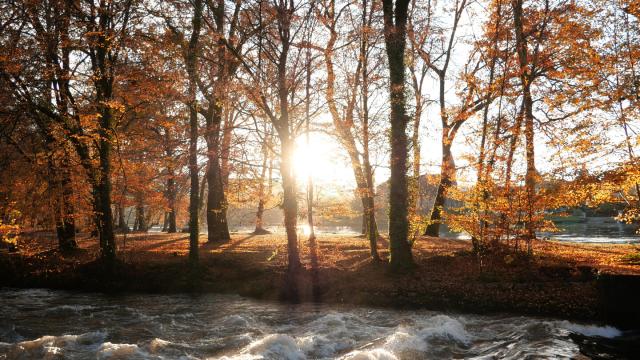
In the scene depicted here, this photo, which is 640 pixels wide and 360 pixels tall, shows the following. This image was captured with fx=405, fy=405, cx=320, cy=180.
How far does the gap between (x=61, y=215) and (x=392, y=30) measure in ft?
46.8

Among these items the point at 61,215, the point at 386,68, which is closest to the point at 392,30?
the point at 386,68

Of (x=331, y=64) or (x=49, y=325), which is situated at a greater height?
(x=331, y=64)

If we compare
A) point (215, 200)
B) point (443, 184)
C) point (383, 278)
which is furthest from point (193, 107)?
point (443, 184)

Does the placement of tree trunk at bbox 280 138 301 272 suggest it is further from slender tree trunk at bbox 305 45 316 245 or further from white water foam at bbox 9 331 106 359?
white water foam at bbox 9 331 106 359

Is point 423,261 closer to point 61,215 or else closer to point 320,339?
point 320,339

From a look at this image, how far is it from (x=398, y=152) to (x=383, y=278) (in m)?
4.28

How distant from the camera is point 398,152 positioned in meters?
13.7

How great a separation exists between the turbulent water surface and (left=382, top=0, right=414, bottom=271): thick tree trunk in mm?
2418

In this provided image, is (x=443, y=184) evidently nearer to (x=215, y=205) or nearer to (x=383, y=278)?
(x=383, y=278)

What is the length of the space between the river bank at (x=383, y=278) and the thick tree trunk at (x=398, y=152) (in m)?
0.89

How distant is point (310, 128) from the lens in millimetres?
16094

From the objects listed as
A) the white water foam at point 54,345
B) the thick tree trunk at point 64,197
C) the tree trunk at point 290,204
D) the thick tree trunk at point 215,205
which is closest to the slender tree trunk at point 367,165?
the tree trunk at point 290,204

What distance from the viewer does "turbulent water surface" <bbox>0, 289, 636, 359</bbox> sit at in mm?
8469

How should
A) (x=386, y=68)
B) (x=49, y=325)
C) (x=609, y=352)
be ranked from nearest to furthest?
(x=609, y=352) → (x=49, y=325) → (x=386, y=68)
